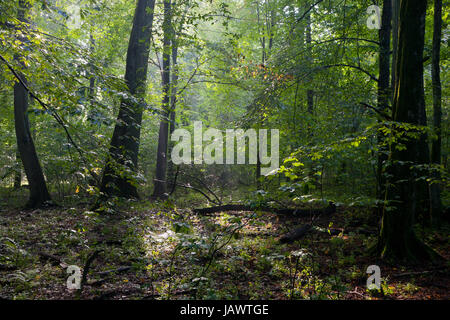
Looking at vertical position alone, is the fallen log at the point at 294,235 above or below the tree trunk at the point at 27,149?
below

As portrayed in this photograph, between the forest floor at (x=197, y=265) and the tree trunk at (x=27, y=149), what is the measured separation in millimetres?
2542

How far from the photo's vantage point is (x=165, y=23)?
9211 mm

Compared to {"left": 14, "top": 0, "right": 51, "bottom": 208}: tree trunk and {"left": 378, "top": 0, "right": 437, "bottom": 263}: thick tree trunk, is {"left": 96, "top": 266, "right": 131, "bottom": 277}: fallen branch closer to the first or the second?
{"left": 378, "top": 0, "right": 437, "bottom": 263}: thick tree trunk

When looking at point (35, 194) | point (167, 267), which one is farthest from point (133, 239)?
point (35, 194)

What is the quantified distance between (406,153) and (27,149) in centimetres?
1103

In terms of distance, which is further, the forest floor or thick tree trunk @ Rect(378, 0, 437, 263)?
thick tree trunk @ Rect(378, 0, 437, 263)

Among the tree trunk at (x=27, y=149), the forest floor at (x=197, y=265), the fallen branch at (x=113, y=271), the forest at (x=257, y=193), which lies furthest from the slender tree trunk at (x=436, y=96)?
the tree trunk at (x=27, y=149)

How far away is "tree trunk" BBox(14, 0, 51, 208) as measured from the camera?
10.1 meters

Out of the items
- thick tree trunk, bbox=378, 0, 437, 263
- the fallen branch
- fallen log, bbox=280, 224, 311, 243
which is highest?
thick tree trunk, bbox=378, 0, 437, 263

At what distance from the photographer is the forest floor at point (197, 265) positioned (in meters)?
4.08

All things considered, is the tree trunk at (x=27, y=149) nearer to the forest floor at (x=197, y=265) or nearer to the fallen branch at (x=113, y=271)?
the forest floor at (x=197, y=265)

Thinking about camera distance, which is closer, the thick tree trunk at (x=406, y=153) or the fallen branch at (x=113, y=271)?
the fallen branch at (x=113, y=271)

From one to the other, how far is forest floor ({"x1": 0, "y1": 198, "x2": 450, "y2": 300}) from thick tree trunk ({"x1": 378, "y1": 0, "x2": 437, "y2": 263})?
0.38 metres

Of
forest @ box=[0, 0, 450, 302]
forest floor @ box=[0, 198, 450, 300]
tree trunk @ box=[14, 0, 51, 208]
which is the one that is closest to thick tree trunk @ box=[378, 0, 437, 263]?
forest @ box=[0, 0, 450, 302]
